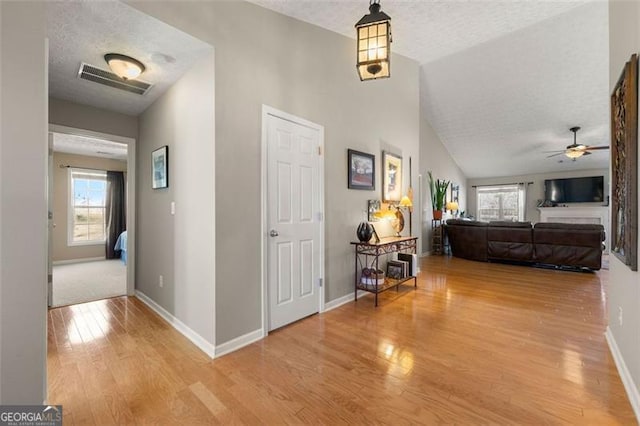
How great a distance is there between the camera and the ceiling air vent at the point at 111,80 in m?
2.50

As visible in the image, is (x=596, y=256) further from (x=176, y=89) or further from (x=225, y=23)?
(x=176, y=89)

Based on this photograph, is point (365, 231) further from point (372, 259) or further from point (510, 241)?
point (510, 241)

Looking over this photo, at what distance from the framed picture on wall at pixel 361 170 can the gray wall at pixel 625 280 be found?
2229 mm

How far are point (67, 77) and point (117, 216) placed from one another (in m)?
4.56

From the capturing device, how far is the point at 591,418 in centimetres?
145

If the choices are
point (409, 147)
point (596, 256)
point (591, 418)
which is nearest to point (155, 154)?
point (409, 147)

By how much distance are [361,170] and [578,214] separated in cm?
815

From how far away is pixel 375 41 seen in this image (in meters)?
1.89

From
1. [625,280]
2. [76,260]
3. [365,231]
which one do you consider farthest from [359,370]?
[76,260]

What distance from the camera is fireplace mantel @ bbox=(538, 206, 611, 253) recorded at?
24.5 feet

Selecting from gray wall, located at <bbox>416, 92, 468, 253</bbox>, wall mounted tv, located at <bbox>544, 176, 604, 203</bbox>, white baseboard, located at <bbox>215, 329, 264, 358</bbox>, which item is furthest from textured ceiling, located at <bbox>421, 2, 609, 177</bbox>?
white baseboard, located at <bbox>215, 329, 264, 358</bbox>

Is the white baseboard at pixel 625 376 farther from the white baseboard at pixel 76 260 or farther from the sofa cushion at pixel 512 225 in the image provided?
the white baseboard at pixel 76 260

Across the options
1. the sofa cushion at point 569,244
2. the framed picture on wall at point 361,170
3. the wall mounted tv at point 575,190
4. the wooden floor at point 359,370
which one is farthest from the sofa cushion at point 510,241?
the wall mounted tv at point 575,190

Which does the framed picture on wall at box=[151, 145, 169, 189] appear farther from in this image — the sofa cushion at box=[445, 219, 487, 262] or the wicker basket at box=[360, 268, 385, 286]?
the sofa cushion at box=[445, 219, 487, 262]
